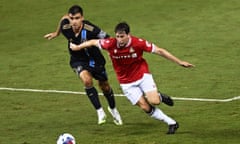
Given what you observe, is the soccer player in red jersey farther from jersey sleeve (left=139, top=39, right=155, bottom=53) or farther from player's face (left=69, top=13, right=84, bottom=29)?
player's face (left=69, top=13, right=84, bottom=29)

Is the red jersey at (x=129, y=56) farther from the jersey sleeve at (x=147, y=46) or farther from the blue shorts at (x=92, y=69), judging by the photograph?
the blue shorts at (x=92, y=69)

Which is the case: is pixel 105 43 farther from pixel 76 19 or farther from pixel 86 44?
pixel 76 19

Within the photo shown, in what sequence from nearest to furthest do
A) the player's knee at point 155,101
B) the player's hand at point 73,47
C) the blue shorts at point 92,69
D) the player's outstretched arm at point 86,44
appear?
the player's knee at point 155,101
the player's outstretched arm at point 86,44
the player's hand at point 73,47
the blue shorts at point 92,69

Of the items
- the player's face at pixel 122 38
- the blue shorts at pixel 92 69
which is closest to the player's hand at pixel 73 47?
the blue shorts at pixel 92 69

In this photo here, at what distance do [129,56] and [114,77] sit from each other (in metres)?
6.32

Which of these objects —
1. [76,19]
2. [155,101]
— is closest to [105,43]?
[76,19]

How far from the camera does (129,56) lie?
13203mm

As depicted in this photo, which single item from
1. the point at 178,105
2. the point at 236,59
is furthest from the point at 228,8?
the point at 178,105

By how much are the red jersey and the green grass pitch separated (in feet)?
3.91

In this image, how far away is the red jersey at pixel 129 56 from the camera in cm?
1309

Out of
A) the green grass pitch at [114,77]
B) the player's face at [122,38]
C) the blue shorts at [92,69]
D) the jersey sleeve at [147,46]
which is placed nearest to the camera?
the player's face at [122,38]

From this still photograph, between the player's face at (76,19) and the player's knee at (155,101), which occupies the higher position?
the player's face at (76,19)

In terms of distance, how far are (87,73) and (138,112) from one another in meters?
1.91

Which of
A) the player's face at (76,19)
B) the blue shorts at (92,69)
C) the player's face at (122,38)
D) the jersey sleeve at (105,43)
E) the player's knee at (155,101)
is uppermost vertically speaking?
the player's face at (76,19)
